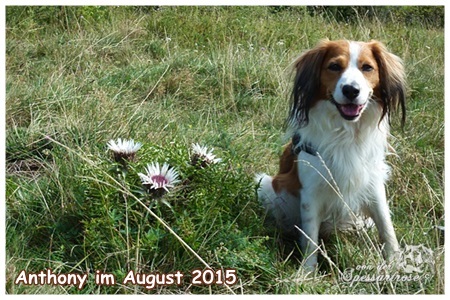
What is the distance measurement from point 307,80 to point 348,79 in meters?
0.35

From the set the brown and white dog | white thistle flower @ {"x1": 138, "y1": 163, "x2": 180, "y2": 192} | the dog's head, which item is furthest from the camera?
the brown and white dog

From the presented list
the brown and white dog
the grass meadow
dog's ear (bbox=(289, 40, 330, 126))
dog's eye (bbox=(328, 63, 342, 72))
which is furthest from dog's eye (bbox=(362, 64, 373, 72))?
the grass meadow

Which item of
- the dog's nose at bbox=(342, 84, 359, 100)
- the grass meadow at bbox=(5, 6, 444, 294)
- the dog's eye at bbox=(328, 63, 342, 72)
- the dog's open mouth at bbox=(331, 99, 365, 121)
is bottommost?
the grass meadow at bbox=(5, 6, 444, 294)

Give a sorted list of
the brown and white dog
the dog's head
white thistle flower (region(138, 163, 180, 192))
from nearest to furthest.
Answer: white thistle flower (region(138, 163, 180, 192)) < the dog's head < the brown and white dog

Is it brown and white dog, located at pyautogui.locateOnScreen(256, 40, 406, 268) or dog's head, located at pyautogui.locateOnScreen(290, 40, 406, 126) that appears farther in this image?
brown and white dog, located at pyautogui.locateOnScreen(256, 40, 406, 268)

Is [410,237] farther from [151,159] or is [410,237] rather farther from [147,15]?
[147,15]

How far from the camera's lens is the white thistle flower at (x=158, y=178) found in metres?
3.21

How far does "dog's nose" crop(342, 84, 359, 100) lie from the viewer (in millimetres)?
3258

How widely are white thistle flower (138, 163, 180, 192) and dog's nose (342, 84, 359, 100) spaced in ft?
3.06

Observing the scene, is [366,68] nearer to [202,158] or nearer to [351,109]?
[351,109]

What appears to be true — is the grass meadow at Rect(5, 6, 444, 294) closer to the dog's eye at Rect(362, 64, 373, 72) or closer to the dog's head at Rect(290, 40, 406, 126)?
the dog's head at Rect(290, 40, 406, 126)

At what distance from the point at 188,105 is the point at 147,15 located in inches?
82.9

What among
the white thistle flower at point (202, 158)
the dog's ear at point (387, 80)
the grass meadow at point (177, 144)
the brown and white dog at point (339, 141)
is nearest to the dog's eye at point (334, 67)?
the brown and white dog at point (339, 141)

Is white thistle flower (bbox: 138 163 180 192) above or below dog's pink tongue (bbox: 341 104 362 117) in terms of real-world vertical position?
below
